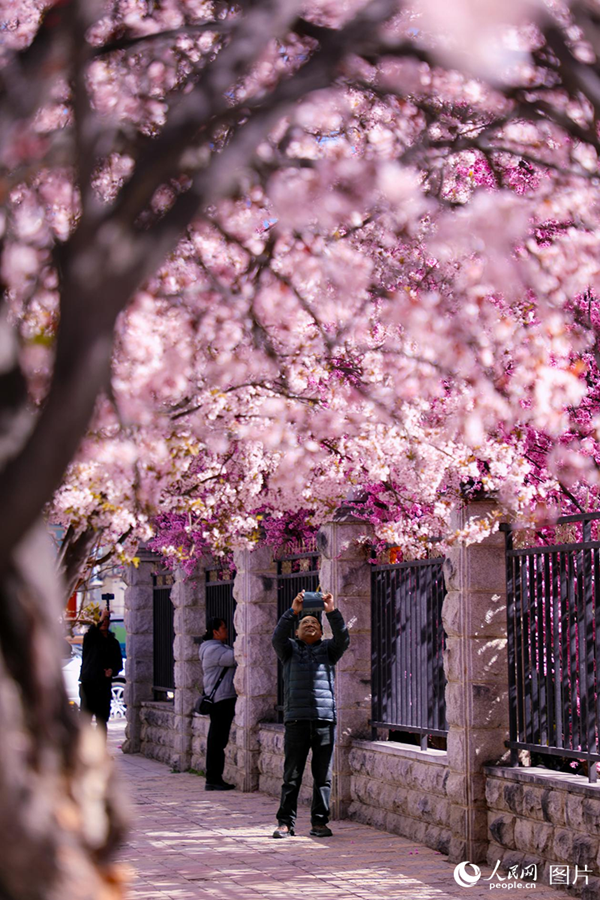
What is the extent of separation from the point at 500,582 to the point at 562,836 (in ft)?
6.65

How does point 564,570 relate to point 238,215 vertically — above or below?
below

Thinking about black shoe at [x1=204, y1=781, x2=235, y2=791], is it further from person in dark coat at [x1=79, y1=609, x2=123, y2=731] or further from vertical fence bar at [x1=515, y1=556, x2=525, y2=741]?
vertical fence bar at [x1=515, y1=556, x2=525, y2=741]

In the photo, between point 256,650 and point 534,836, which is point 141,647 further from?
point 534,836

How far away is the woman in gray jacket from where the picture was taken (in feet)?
48.0

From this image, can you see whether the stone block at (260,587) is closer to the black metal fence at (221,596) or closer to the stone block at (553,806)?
the black metal fence at (221,596)

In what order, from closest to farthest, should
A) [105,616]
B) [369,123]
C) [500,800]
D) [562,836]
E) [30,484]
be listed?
[30,484], [369,123], [562,836], [500,800], [105,616]

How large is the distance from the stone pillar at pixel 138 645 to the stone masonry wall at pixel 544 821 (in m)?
11.2

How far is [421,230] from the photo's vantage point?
6.76 m

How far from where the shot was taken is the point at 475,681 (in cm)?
934

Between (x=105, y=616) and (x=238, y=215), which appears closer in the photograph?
(x=238, y=215)

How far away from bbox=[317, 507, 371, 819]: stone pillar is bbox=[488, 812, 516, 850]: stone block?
9.26 ft

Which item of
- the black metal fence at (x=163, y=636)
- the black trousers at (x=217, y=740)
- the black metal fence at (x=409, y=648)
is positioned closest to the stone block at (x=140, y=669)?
the black metal fence at (x=163, y=636)

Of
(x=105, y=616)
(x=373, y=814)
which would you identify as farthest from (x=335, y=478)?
(x=105, y=616)

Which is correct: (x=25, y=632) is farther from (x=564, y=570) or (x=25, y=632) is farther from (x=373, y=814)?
(x=373, y=814)
